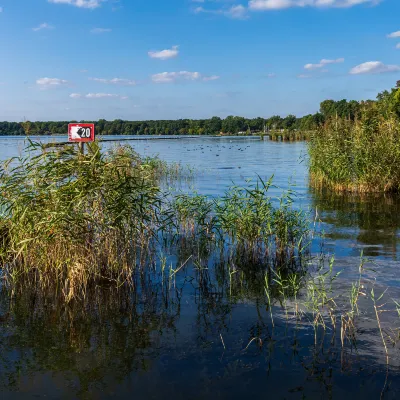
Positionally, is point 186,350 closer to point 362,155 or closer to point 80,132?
point 80,132

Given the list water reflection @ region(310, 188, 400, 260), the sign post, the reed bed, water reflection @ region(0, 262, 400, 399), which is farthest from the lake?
the reed bed

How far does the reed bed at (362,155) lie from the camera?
17.8 meters

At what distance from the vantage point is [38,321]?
7039 millimetres

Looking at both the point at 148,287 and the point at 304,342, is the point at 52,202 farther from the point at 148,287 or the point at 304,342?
the point at 304,342

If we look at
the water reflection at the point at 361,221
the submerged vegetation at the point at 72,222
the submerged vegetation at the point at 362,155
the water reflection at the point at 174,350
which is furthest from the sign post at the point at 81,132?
the submerged vegetation at the point at 362,155

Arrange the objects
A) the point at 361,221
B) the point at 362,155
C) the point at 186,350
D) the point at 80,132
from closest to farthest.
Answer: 1. the point at 186,350
2. the point at 80,132
3. the point at 361,221
4. the point at 362,155

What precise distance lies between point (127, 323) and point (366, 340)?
342 cm

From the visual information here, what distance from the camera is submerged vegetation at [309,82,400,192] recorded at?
17844 mm

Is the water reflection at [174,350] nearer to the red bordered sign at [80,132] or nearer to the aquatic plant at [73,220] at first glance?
the aquatic plant at [73,220]

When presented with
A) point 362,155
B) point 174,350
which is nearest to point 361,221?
point 362,155

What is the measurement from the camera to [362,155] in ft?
59.2

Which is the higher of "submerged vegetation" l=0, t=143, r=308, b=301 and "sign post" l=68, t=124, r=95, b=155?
"sign post" l=68, t=124, r=95, b=155

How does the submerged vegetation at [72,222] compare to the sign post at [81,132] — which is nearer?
the submerged vegetation at [72,222]

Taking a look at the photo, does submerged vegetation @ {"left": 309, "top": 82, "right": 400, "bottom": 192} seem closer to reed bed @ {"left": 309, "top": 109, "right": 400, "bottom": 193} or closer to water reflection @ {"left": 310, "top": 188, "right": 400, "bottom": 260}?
reed bed @ {"left": 309, "top": 109, "right": 400, "bottom": 193}
